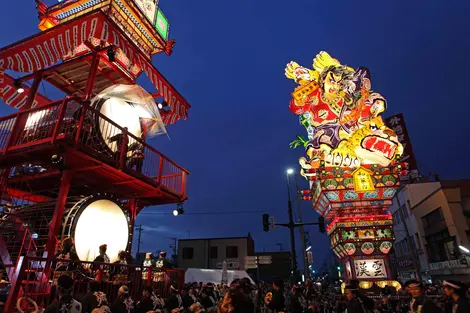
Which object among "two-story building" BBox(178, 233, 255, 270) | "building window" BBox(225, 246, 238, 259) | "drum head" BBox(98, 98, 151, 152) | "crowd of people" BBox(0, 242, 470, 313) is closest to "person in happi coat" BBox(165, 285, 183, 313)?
"crowd of people" BBox(0, 242, 470, 313)

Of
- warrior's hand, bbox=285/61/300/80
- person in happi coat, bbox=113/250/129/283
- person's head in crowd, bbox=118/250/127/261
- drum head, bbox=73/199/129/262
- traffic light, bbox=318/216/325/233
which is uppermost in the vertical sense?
warrior's hand, bbox=285/61/300/80

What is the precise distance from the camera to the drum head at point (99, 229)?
30.0 feet

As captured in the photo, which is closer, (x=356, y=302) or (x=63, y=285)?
(x=63, y=285)

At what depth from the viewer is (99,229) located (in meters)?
9.99

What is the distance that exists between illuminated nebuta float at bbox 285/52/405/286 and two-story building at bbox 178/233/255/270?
3112 cm

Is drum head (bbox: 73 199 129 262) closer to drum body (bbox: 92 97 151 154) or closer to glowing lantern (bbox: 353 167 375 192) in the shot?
drum body (bbox: 92 97 151 154)

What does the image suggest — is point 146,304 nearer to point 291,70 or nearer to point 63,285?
point 63,285

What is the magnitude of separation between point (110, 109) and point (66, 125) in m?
2.42

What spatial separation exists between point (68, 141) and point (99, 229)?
3.79 meters

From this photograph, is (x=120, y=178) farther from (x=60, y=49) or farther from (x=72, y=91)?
(x=72, y=91)

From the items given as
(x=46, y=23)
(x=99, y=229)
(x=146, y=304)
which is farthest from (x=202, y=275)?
(x=46, y=23)

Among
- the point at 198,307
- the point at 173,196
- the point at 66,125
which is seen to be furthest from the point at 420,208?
the point at 66,125

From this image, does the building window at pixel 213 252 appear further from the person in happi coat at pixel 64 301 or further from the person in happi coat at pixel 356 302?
the person in happi coat at pixel 64 301

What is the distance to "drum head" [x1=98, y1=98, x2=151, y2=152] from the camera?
10164mm
